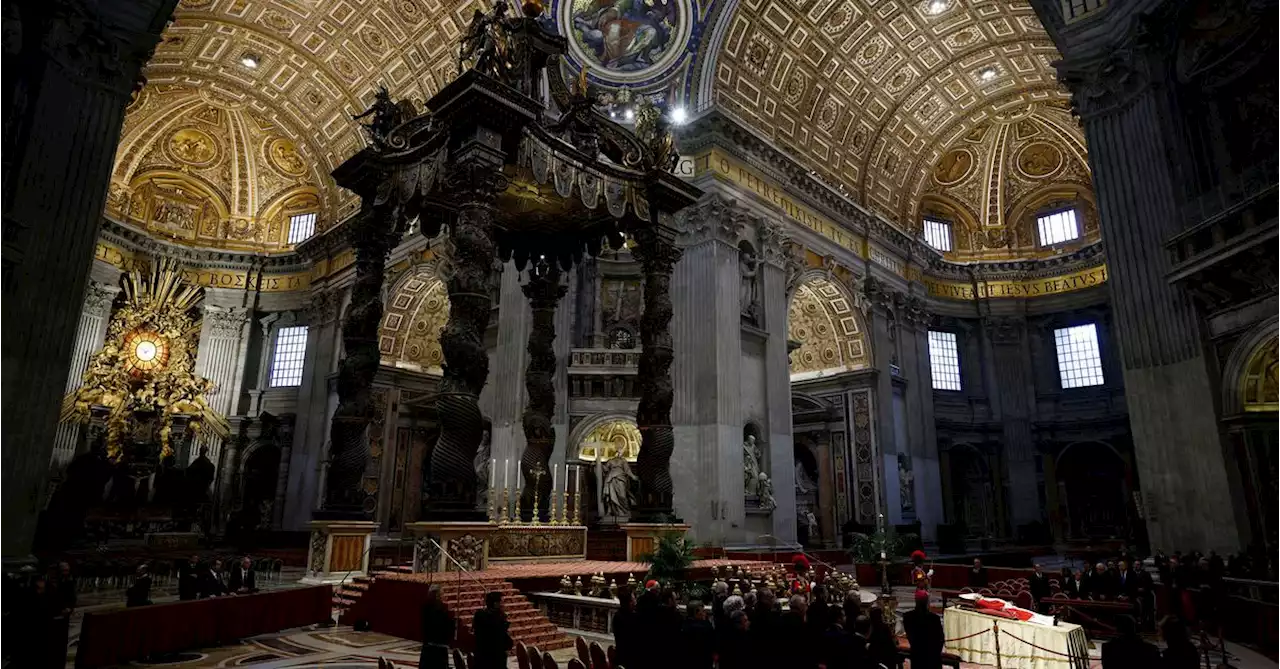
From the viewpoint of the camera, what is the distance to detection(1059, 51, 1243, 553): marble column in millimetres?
9961

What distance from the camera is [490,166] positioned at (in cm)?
812

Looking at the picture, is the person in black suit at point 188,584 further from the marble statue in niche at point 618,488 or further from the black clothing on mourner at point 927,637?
the marble statue in niche at point 618,488

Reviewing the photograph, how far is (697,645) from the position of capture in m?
4.56

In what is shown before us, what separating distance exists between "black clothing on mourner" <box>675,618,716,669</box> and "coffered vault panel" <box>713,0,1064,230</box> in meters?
15.1

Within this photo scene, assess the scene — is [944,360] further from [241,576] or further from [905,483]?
[241,576]

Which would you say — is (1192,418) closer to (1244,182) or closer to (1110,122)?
(1244,182)

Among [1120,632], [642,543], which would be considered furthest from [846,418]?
[1120,632]

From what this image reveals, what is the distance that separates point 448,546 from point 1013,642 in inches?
224

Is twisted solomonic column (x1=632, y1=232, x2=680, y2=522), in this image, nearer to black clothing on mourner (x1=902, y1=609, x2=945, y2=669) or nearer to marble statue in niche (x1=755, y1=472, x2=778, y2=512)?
black clothing on mourner (x1=902, y1=609, x2=945, y2=669)

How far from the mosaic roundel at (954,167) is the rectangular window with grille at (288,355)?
923 inches

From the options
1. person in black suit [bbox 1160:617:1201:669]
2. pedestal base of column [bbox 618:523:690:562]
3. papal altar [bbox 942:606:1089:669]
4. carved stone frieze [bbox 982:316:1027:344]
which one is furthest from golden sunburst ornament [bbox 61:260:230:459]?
carved stone frieze [bbox 982:316:1027:344]

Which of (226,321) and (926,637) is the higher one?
(226,321)

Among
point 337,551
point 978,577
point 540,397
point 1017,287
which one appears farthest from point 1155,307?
point 1017,287

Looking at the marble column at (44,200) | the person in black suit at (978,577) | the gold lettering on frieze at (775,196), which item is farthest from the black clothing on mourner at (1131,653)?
the gold lettering on frieze at (775,196)
